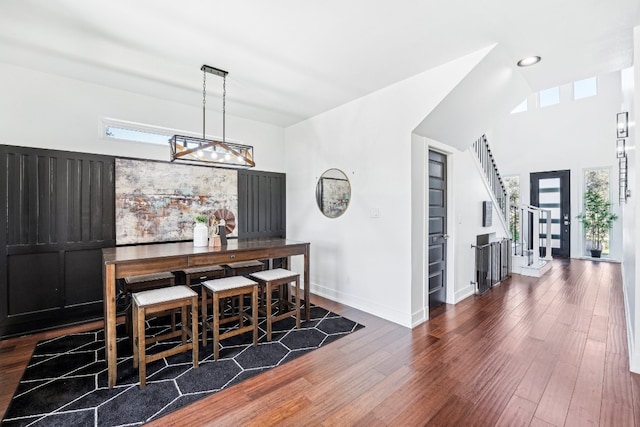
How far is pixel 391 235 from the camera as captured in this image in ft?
11.0

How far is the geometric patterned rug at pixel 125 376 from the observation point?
181 centimetres

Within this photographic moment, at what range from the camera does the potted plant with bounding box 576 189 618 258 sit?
671 centimetres

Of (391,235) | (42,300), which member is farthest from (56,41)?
(391,235)

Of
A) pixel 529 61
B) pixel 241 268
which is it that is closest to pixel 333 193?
pixel 241 268

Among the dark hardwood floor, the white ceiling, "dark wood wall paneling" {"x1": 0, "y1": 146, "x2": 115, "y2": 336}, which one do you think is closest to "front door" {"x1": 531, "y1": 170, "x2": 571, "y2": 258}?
the dark hardwood floor

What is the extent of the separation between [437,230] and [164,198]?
140 inches

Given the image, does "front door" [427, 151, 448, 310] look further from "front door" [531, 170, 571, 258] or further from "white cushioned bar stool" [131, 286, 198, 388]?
"front door" [531, 170, 571, 258]

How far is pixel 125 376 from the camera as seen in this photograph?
221 centimetres

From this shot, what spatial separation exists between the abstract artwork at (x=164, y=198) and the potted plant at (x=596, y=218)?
8.20 m

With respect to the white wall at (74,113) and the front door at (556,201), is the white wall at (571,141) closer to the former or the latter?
the front door at (556,201)

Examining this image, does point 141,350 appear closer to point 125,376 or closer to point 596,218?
point 125,376

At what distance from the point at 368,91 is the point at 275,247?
7.12 feet

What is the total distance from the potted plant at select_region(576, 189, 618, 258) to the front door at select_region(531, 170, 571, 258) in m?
0.36

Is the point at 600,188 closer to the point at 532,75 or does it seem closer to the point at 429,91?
the point at 532,75
